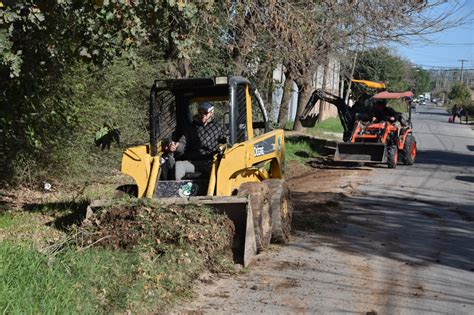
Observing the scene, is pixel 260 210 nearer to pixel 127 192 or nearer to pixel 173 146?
pixel 173 146

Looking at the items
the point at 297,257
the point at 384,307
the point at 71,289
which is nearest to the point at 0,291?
the point at 71,289

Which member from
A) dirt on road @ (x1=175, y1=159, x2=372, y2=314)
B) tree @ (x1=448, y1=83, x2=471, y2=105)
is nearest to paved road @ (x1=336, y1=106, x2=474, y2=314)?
dirt on road @ (x1=175, y1=159, x2=372, y2=314)

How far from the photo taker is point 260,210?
755 cm

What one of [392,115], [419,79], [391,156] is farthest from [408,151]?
[419,79]

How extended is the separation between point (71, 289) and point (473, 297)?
4.01 metres

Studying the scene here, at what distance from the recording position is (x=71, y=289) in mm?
5109

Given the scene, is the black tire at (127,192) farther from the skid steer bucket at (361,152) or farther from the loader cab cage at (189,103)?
the skid steer bucket at (361,152)

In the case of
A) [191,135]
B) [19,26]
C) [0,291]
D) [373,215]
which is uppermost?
[19,26]

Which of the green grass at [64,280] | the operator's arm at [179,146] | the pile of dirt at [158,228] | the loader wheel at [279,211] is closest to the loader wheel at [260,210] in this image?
the loader wheel at [279,211]

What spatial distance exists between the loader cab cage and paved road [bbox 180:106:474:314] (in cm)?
173

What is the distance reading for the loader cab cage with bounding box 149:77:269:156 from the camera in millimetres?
8016

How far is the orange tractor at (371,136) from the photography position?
59.5 feet

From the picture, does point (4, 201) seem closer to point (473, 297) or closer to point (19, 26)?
point (19, 26)

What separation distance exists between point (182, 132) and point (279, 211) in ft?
5.81
